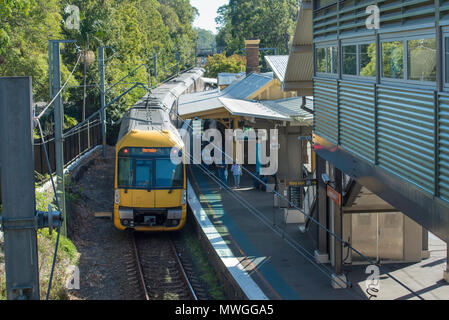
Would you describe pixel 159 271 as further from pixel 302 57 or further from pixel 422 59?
pixel 422 59

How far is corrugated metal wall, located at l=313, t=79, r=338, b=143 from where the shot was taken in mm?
11438

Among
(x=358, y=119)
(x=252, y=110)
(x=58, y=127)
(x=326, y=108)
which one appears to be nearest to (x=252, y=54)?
(x=252, y=110)

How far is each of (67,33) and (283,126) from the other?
1825 cm

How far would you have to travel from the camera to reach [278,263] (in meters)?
14.5

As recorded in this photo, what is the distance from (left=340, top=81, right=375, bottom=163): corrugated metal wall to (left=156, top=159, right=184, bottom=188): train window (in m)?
7.08

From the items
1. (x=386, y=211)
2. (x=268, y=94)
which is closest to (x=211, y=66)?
(x=268, y=94)

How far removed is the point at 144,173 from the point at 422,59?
10825 mm

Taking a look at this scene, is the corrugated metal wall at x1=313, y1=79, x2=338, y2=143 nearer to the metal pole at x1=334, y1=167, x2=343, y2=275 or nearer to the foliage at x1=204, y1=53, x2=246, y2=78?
the metal pole at x1=334, y1=167, x2=343, y2=275

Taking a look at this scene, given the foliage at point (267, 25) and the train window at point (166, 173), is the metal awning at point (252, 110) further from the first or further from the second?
the foliage at point (267, 25)

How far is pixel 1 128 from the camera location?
6141 millimetres

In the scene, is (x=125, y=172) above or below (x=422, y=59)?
below

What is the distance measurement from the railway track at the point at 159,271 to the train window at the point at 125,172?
1853mm

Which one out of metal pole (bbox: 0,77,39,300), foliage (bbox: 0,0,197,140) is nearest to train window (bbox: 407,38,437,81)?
metal pole (bbox: 0,77,39,300)
